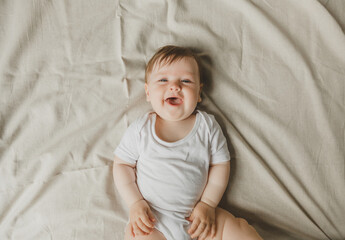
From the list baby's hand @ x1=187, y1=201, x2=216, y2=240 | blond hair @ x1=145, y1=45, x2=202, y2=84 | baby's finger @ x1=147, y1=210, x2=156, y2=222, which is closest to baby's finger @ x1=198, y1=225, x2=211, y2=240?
baby's hand @ x1=187, y1=201, x2=216, y2=240

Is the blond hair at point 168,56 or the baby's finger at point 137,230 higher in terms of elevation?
the blond hair at point 168,56

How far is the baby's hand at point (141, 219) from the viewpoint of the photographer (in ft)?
3.04

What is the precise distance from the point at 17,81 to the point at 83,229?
0.60 m

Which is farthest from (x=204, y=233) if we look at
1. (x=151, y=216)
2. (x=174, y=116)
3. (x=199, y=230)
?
(x=174, y=116)

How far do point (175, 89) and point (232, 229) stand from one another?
1.71 ft

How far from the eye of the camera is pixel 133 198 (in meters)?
0.99

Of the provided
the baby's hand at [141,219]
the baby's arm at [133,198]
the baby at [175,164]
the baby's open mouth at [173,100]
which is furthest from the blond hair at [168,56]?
the baby's hand at [141,219]

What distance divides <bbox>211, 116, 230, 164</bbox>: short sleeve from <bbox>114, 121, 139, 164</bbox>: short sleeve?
0.92ft

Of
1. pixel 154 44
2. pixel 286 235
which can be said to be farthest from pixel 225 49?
pixel 286 235

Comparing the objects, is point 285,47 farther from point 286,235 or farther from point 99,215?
point 99,215

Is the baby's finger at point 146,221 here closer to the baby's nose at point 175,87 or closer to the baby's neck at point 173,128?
the baby's neck at point 173,128

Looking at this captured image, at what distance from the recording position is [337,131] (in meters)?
1.07

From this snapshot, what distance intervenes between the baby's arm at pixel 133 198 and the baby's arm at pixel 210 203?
5.9 inches

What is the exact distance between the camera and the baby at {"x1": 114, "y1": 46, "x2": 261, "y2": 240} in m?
0.95
